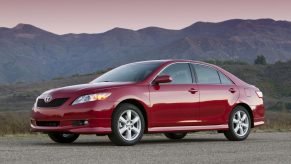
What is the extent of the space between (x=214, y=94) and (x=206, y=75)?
482 millimetres

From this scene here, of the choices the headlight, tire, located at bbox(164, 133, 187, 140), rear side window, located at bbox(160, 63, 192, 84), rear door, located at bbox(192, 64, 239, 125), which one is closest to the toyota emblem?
the headlight

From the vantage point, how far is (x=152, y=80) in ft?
38.7

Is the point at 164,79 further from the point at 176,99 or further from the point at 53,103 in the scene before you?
the point at 53,103

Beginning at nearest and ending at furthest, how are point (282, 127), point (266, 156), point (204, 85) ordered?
point (266, 156)
point (204, 85)
point (282, 127)

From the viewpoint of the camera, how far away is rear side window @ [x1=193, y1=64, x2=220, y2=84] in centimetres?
1286

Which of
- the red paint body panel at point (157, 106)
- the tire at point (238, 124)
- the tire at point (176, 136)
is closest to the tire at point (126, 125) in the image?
the red paint body panel at point (157, 106)

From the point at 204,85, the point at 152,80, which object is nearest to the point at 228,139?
the point at 204,85

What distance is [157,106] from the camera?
11.7 metres

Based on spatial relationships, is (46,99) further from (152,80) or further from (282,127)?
(282,127)

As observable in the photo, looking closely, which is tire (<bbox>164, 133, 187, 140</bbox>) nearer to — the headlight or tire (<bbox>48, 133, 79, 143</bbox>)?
tire (<bbox>48, 133, 79, 143</bbox>)

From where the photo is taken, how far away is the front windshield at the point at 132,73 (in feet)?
39.1

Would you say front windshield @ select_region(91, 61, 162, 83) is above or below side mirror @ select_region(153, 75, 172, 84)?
above

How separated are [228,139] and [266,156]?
3697 millimetres

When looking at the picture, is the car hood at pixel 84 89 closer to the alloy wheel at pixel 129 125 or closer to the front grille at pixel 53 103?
the front grille at pixel 53 103
